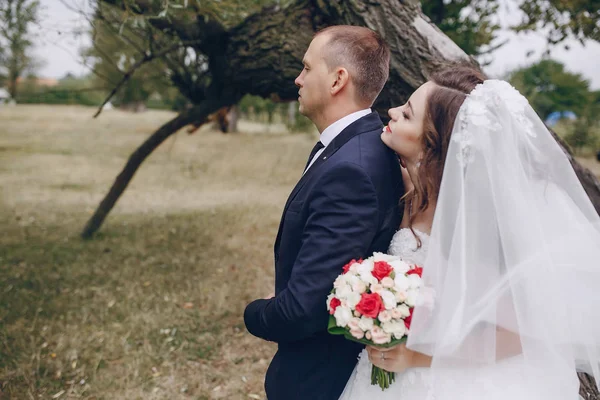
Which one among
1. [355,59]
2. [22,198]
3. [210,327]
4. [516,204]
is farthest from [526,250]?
[22,198]

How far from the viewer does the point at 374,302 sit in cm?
172

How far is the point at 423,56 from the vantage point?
138 inches

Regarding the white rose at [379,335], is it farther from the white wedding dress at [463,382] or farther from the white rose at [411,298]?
the white wedding dress at [463,382]

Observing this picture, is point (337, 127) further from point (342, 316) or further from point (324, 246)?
point (342, 316)

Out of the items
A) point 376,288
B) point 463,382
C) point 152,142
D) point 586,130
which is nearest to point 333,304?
point 376,288

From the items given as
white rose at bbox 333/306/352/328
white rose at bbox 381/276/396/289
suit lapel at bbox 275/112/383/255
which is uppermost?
suit lapel at bbox 275/112/383/255

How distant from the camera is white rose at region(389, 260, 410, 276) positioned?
1819 millimetres

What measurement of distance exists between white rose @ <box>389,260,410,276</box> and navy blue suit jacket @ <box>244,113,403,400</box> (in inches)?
4.9

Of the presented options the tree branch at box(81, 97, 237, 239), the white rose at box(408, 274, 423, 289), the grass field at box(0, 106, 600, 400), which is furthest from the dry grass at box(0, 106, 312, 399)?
the white rose at box(408, 274, 423, 289)

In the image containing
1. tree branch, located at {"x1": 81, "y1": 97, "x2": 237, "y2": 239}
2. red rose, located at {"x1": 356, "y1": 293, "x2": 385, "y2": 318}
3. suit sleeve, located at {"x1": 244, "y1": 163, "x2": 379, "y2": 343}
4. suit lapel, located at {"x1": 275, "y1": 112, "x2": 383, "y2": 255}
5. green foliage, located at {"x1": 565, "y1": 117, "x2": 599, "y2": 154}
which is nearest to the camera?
red rose, located at {"x1": 356, "y1": 293, "x2": 385, "y2": 318}

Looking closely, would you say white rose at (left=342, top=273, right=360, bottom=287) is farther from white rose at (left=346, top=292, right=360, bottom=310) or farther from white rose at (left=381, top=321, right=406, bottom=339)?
white rose at (left=381, top=321, right=406, bottom=339)

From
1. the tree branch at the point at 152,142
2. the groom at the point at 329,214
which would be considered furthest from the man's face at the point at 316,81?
the tree branch at the point at 152,142

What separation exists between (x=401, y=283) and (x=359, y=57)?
39.7 inches

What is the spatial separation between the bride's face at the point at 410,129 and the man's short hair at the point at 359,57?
0.23 m
